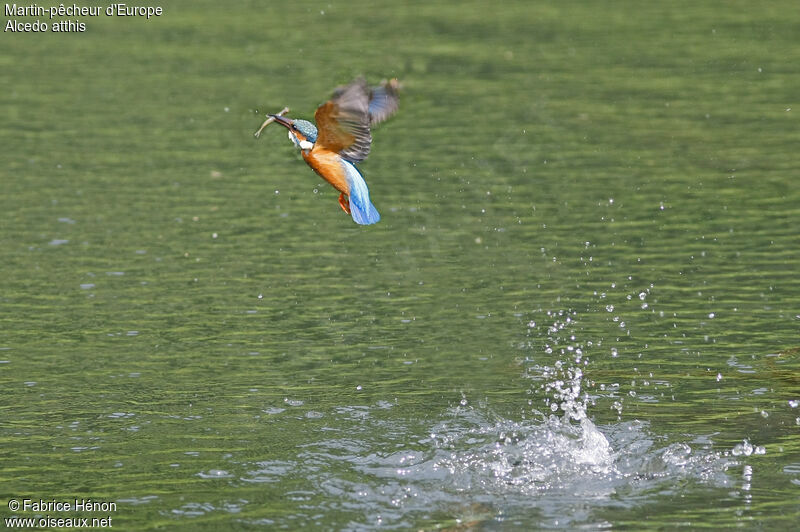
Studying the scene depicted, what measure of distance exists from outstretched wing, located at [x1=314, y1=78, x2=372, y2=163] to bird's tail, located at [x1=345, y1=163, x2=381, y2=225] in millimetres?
83


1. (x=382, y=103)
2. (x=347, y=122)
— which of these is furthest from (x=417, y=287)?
(x=347, y=122)

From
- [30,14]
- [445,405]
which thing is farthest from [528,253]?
[30,14]

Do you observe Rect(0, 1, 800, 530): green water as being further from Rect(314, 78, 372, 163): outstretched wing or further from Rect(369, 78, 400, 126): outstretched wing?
Rect(369, 78, 400, 126): outstretched wing

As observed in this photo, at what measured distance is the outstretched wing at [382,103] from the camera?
6566 millimetres

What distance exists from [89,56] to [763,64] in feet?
31.1

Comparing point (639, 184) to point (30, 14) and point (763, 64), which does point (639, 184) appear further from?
point (30, 14)

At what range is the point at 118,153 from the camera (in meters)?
14.0

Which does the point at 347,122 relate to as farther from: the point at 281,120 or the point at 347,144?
the point at 281,120

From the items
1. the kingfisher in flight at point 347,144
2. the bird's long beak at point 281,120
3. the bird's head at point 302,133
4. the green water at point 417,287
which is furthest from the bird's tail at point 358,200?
the green water at point 417,287

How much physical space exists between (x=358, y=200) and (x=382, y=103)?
0.52 m

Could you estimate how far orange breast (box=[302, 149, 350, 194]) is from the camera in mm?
6633

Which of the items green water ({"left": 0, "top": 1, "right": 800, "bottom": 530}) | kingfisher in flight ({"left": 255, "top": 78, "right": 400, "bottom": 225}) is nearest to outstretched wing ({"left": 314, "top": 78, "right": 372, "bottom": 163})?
kingfisher in flight ({"left": 255, "top": 78, "right": 400, "bottom": 225})

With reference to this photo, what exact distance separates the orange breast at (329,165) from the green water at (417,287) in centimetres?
152

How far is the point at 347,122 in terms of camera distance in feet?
20.9
